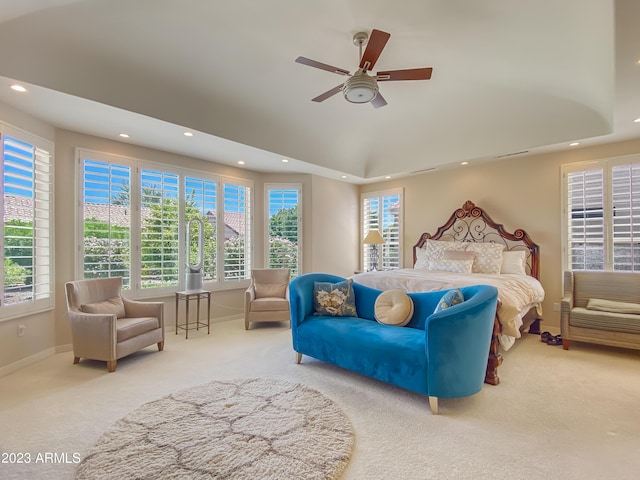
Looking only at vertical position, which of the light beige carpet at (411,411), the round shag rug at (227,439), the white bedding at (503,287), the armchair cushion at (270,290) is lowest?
the light beige carpet at (411,411)

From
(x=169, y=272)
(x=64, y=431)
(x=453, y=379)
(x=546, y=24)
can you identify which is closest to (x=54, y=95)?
(x=169, y=272)

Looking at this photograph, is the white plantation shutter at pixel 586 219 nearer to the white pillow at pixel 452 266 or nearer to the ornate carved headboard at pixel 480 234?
the ornate carved headboard at pixel 480 234

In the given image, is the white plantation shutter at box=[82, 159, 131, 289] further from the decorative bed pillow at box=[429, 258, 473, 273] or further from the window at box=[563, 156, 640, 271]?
the window at box=[563, 156, 640, 271]

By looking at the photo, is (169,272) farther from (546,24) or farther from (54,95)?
(546,24)

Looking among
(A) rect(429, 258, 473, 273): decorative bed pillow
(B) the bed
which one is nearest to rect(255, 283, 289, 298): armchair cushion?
(B) the bed

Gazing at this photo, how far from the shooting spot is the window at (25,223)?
319cm

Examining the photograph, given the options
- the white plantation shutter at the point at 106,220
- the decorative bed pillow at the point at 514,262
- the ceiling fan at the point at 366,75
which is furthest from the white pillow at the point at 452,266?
the white plantation shutter at the point at 106,220

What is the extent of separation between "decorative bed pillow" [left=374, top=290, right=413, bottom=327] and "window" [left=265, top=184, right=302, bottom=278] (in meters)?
2.97

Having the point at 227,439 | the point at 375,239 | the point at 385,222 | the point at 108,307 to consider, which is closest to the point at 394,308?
the point at 227,439

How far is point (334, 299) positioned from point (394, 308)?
0.72 meters

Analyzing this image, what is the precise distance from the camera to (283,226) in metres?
6.08

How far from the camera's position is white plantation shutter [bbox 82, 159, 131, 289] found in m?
4.09

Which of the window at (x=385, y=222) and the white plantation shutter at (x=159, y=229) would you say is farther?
the window at (x=385, y=222)

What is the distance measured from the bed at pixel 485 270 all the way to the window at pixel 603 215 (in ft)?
1.86
